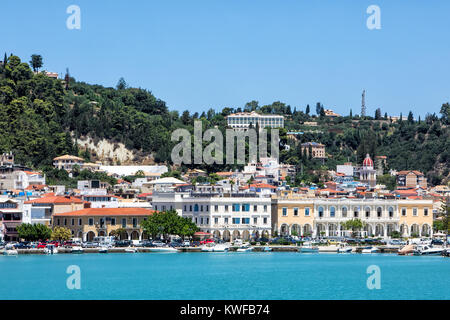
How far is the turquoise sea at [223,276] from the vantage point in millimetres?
50125

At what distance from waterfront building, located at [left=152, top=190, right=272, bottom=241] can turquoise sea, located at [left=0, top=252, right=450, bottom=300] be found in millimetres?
6919

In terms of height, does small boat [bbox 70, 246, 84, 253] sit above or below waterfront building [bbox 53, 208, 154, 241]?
below

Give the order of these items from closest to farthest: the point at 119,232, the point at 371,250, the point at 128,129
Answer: the point at 371,250 < the point at 119,232 < the point at 128,129

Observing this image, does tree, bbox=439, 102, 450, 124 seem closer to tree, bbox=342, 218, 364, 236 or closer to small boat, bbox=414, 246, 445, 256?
tree, bbox=342, 218, 364, 236

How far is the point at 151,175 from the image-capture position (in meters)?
122

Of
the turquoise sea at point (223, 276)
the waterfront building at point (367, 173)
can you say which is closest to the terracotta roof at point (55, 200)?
the turquoise sea at point (223, 276)

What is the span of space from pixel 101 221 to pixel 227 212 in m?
10.5

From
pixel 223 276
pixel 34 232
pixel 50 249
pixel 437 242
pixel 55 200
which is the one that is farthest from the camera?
pixel 55 200

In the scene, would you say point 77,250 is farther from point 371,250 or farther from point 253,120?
point 253,120

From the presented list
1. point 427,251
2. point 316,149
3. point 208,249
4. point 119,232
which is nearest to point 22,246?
point 119,232

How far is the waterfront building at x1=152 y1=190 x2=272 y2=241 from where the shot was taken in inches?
3223

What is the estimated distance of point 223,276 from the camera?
58.3 m

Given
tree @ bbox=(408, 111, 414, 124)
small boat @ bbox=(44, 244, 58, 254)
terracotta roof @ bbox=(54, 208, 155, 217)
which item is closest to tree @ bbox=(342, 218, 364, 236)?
terracotta roof @ bbox=(54, 208, 155, 217)

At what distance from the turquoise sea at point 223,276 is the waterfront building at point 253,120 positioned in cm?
9227
